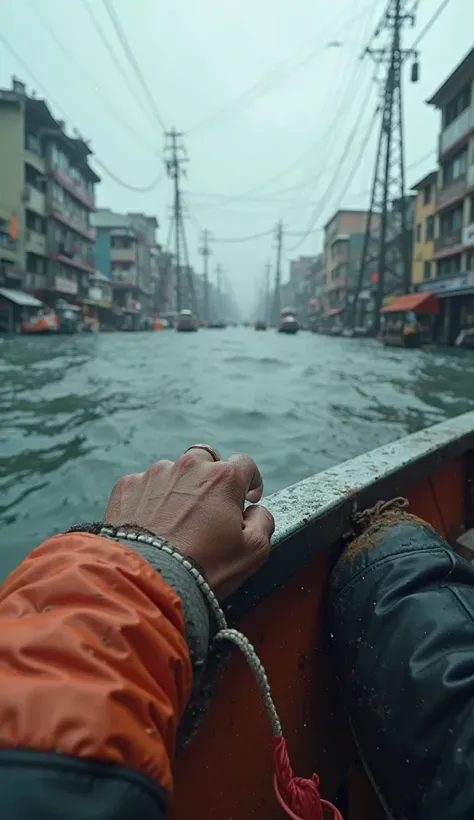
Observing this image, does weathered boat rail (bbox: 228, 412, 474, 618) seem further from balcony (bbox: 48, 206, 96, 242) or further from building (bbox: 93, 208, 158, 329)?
building (bbox: 93, 208, 158, 329)

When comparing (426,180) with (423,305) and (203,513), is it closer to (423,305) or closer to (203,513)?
(423,305)

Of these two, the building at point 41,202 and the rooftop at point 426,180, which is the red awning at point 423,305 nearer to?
the rooftop at point 426,180

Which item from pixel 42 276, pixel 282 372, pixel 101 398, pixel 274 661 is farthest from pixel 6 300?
pixel 274 661

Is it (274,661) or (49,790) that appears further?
(274,661)

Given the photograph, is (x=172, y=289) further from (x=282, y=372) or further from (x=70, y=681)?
(x=70, y=681)

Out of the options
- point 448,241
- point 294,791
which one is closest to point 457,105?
point 448,241

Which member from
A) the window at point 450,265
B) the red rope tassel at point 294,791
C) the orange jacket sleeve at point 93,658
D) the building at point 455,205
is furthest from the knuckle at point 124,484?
the window at point 450,265
